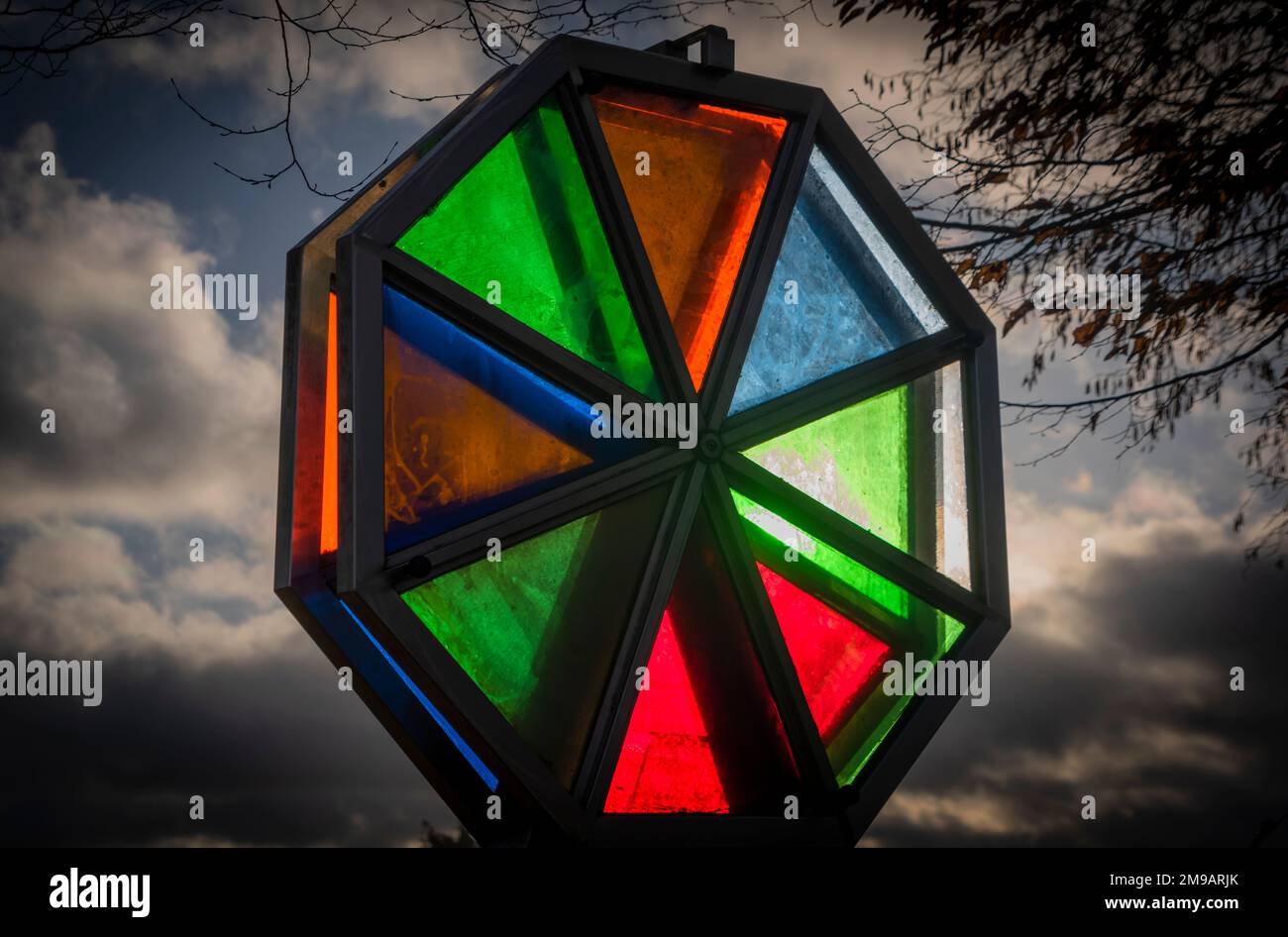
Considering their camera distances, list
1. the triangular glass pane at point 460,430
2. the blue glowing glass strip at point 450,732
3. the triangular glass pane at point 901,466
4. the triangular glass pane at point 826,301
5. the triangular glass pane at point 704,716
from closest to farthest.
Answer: the triangular glass pane at point 460,430 < the triangular glass pane at point 704,716 < the blue glowing glass strip at point 450,732 < the triangular glass pane at point 826,301 < the triangular glass pane at point 901,466

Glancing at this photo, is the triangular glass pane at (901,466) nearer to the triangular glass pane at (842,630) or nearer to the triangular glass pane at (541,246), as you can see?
the triangular glass pane at (842,630)

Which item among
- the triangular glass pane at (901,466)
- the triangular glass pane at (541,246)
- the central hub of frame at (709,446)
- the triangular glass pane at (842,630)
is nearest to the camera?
the triangular glass pane at (541,246)

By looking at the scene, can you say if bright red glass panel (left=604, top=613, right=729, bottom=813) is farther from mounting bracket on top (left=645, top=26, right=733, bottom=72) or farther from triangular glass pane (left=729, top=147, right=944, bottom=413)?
mounting bracket on top (left=645, top=26, right=733, bottom=72)

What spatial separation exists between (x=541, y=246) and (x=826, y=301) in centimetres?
211

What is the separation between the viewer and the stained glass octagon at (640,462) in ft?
21.2

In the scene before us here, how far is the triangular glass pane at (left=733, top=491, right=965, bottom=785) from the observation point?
7.75m

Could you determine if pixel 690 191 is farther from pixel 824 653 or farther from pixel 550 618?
pixel 824 653

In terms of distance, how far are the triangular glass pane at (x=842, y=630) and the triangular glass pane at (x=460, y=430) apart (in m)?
1.25

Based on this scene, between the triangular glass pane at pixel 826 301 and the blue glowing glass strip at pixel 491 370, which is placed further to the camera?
the triangular glass pane at pixel 826 301

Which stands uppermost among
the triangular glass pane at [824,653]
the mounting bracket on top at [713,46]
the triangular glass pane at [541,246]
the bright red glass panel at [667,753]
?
the mounting bracket on top at [713,46]

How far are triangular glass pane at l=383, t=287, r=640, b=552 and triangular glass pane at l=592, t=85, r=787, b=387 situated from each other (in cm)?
101

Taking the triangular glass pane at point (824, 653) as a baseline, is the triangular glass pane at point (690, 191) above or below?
above

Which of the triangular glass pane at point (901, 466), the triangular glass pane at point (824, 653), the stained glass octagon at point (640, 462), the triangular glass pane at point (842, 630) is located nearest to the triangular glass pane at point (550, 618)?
the stained glass octagon at point (640, 462)
